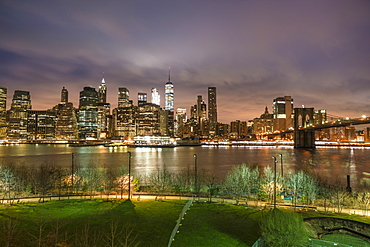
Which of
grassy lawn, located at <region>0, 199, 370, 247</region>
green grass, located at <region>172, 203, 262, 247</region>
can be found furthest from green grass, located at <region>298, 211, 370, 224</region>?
green grass, located at <region>172, 203, 262, 247</region>

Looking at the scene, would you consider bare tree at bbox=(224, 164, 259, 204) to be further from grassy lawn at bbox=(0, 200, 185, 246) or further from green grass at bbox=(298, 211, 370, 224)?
green grass at bbox=(298, 211, 370, 224)

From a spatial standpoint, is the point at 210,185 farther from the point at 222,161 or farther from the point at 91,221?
the point at 222,161

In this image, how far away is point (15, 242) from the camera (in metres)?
11.5

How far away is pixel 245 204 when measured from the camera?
18.5 m

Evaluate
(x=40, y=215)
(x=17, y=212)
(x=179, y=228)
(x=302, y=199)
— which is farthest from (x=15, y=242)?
(x=302, y=199)

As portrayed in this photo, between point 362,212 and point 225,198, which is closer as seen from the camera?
point 362,212

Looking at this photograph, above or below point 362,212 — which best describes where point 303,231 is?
above

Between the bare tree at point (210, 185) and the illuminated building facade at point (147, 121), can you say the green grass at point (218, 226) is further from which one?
the illuminated building facade at point (147, 121)

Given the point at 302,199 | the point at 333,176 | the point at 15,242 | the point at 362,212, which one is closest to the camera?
the point at 15,242

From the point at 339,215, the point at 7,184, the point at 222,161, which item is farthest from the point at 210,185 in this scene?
the point at 222,161

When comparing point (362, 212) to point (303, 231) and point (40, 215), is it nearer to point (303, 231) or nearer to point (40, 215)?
point (303, 231)

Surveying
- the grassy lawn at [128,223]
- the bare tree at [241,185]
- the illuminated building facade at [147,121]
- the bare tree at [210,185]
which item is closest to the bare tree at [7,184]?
the grassy lawn at [128,223]

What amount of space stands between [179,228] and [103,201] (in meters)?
7.86

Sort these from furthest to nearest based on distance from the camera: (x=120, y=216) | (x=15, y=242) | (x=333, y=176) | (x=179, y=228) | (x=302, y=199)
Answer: (x=333, y=176), (x=302, y=199), (x=120, y=216), (x=179, y=228), (x=15, y=242)
